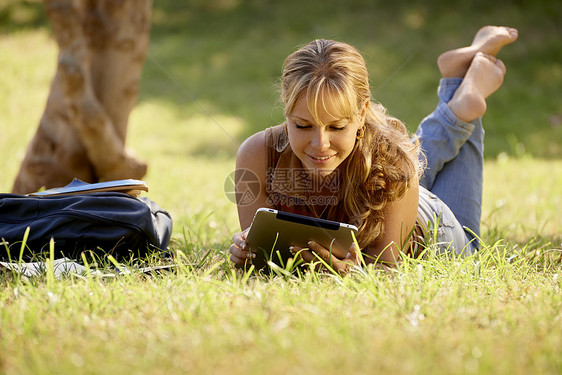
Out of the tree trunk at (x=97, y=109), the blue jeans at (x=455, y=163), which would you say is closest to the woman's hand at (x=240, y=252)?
the blue jeans at (x=455, y=163)

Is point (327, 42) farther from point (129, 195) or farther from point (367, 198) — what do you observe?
point (129, 195)

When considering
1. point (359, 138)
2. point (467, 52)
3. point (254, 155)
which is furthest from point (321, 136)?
point (467, 52)

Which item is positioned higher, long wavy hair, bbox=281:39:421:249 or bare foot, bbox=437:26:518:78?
bare foot, bbox=437:26:518:78

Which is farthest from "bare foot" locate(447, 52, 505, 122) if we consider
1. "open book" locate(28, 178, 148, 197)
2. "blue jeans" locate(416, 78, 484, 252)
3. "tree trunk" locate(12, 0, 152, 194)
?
"tree trunk" locate(12, 0, 152, 194)

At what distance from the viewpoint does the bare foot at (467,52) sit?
3.39 metres

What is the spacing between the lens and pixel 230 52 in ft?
34.2

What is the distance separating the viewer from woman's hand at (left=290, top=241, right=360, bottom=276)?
2.32m

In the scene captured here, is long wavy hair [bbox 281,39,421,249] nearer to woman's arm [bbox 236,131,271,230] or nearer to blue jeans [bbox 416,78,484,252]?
woman's arm [bbox 236,131,271,230]

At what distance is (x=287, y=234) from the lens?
234 centimetres

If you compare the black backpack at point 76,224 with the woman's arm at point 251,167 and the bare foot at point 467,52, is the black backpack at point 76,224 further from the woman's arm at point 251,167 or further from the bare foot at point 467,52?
the bare foot at point 467,52

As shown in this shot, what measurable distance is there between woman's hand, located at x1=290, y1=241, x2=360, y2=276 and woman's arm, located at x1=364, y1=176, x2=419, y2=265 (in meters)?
0.18

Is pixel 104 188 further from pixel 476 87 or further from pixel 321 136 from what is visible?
pixel 476 87

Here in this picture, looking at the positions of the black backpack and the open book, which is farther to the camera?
the open book

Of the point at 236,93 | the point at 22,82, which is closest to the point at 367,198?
the point at 236,93
